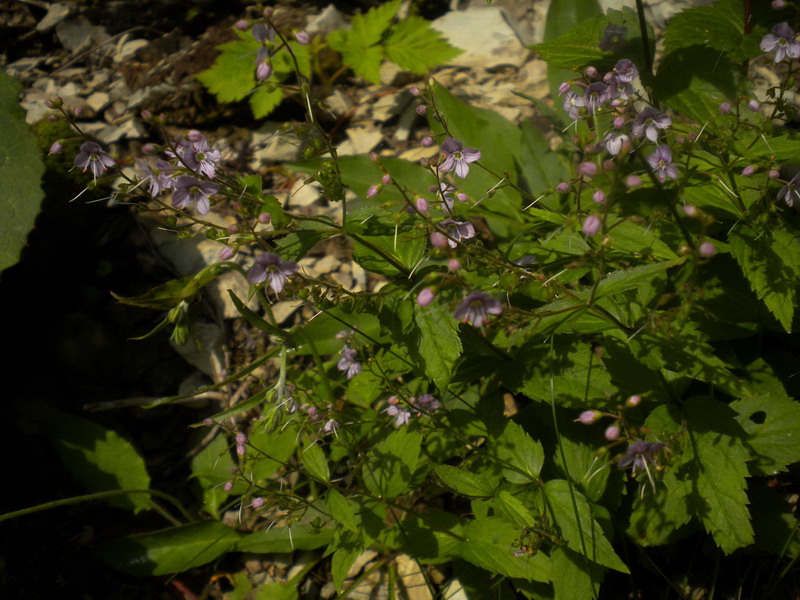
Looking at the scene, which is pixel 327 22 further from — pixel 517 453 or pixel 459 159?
pixel 517 453

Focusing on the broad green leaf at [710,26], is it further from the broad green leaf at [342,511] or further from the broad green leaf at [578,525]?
the broad green leaf at [342,511]

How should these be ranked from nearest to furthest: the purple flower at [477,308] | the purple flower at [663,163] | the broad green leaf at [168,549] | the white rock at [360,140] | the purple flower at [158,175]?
1. the purple flower at [477,308]
2. the purple flower at [158,175]
3. the purple flower at [663,163]
4. the broad green leaf at [168,549]
5. the white rock at [360,140]

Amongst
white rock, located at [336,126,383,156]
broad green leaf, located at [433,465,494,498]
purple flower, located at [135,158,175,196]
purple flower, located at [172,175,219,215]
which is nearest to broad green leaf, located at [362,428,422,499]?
broad green leaf, located at [433,465,494,498]

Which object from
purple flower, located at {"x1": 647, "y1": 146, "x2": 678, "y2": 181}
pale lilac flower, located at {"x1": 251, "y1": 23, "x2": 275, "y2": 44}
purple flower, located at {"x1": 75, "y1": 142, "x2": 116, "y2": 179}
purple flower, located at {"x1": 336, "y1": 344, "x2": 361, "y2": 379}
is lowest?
purple flower, located at {"x1": 336, "y1": 344, "x2": 361, "y2": 379}

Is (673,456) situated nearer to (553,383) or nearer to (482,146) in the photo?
(553,383)

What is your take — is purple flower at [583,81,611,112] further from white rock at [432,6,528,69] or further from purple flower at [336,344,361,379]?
white rock at [432,6,528,69]

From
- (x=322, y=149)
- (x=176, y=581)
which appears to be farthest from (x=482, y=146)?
(x=176, y=581)

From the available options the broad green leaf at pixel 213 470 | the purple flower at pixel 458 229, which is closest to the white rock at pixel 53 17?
the broad green leaf at pixel 213 470
